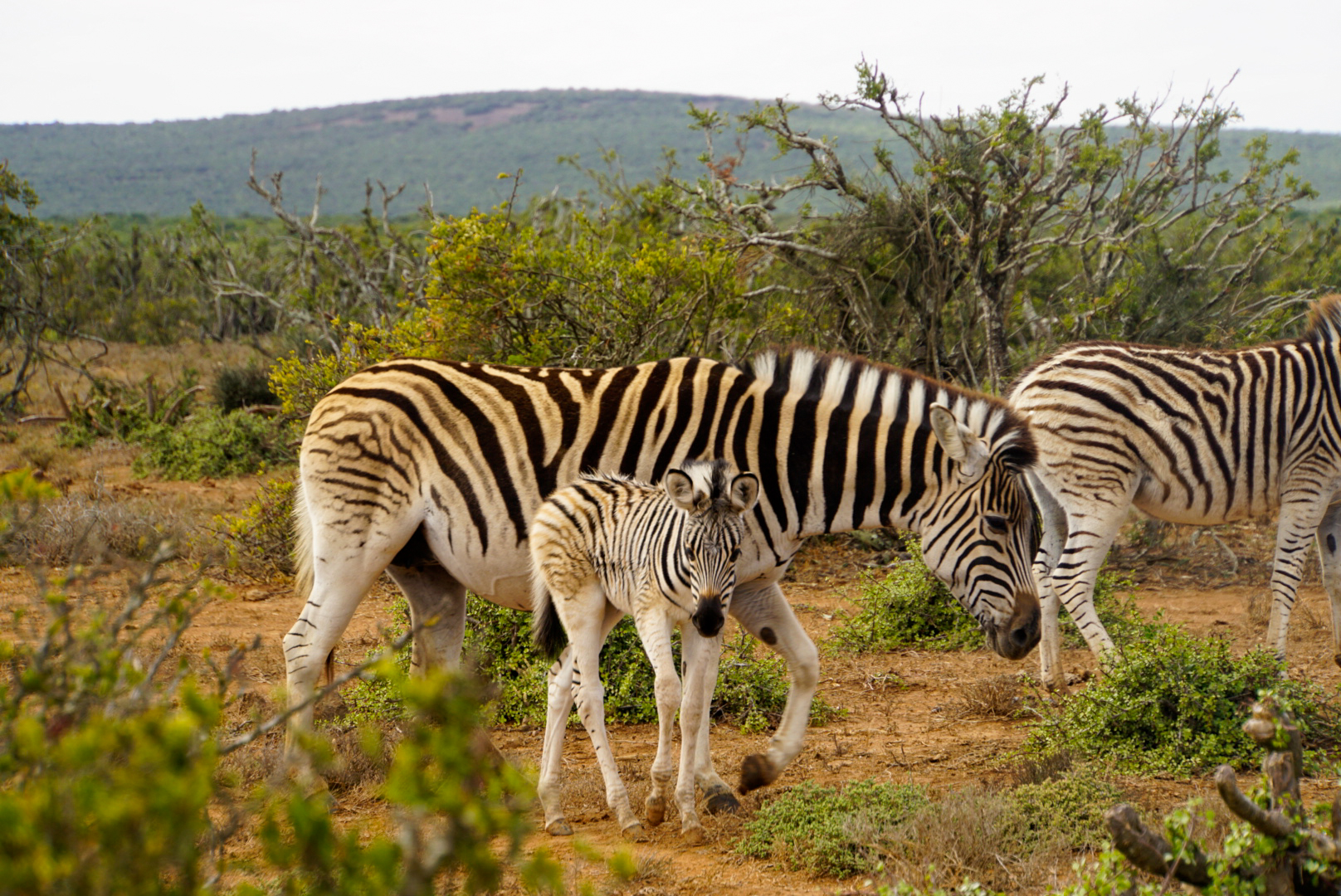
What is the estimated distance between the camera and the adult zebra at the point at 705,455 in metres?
5.05

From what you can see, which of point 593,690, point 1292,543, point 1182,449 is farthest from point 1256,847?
point 1292,543

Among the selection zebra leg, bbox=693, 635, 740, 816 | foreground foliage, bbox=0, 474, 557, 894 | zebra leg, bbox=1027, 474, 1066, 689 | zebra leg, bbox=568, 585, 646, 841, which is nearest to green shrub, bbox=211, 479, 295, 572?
zebra leg, bbox=568, 585, 646, 841

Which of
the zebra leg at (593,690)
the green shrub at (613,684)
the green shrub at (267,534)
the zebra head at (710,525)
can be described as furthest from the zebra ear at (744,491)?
the green shrub at (267,534)

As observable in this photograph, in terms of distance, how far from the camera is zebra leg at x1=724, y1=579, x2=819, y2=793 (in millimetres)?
4922

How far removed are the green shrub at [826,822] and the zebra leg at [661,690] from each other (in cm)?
40

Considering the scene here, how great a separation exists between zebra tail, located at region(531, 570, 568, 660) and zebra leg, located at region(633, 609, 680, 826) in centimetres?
49

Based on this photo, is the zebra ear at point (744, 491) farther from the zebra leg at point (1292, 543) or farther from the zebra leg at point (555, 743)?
the zebra leg at point (1292, 543)

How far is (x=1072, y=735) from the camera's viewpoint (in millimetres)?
5523

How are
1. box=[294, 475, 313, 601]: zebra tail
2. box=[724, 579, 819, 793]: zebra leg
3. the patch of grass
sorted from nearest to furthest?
the patch of grass, box=[724, 579, 819, 793]: zebra leg, box=[294, 475, 313, 601]: zebra tail

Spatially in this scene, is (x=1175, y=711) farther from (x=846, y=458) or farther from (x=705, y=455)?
(x=705, y=455)

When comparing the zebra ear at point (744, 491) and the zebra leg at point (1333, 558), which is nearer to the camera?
the zebra ear at point (744, 491)

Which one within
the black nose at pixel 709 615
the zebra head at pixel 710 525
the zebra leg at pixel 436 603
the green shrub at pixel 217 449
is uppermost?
the zebra head at pixel 710 525

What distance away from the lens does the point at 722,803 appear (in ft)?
16.1

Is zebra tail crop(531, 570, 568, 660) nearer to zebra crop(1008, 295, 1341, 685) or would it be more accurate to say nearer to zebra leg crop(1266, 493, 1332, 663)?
zebra crop(1008, 295, 1341, 685)
